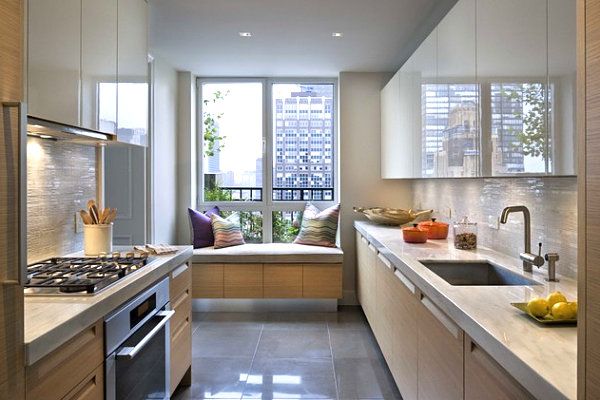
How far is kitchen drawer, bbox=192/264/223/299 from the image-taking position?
4.61 metres

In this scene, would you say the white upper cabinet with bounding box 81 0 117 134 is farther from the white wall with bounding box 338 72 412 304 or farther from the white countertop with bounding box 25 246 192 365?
→ the white wall with bounding box 338 72 412 304

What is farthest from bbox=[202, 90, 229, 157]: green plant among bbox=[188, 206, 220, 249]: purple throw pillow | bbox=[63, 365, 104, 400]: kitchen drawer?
bbox=[63, 365, 104, 400]: kitchen drawer

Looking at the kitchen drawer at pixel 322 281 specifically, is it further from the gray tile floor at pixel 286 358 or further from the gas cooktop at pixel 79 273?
the gas cooktop at pixel 79 273

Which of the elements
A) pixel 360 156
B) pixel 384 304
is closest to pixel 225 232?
pixel 360 156

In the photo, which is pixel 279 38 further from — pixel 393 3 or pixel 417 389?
pixel 417 389

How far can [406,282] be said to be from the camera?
2.36m

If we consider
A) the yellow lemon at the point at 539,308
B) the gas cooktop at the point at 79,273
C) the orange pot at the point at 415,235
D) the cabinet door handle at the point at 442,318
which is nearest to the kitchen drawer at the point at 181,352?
the gas cooktop at the point at 79,273

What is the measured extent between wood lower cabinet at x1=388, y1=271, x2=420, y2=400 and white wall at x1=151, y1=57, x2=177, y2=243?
255 centimetres

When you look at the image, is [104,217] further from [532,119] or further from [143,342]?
[532,119]

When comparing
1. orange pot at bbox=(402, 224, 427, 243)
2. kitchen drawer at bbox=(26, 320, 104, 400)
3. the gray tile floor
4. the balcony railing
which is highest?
the balcony railing

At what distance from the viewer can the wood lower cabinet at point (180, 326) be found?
2568mm

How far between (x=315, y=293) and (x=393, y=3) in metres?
2.78

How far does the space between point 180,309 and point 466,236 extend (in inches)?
69.7

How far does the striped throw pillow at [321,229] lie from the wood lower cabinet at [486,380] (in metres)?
3.57
